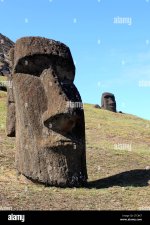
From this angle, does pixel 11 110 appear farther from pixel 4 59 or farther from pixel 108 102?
pixel 4 59

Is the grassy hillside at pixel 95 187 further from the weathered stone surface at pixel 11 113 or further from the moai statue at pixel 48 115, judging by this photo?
the weathered stone surface at pixel 11 113

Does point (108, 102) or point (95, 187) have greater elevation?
point (108, 102)

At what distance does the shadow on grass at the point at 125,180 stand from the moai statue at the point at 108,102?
29498 mm

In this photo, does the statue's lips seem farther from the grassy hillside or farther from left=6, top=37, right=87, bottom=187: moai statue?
the grassy hillside

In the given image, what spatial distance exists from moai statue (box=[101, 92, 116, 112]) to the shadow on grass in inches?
1161

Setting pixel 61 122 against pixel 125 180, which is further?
pixel 125 180

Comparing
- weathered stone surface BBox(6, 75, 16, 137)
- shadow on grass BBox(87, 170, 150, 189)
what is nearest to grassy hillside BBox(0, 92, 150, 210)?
shadow on grass BBox(87, 170, 150, 189)

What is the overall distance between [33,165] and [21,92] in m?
1.81

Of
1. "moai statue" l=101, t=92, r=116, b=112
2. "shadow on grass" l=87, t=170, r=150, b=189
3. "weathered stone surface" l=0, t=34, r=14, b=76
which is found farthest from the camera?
"weathered stone surface" l=0, t=34, r=14, b=76

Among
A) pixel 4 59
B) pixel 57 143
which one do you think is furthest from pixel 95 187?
pixel 4 59

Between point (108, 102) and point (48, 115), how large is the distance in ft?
107

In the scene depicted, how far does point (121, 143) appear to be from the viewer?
2411 cm

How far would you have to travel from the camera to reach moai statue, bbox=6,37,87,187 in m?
11.9

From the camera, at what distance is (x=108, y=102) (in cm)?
4441
